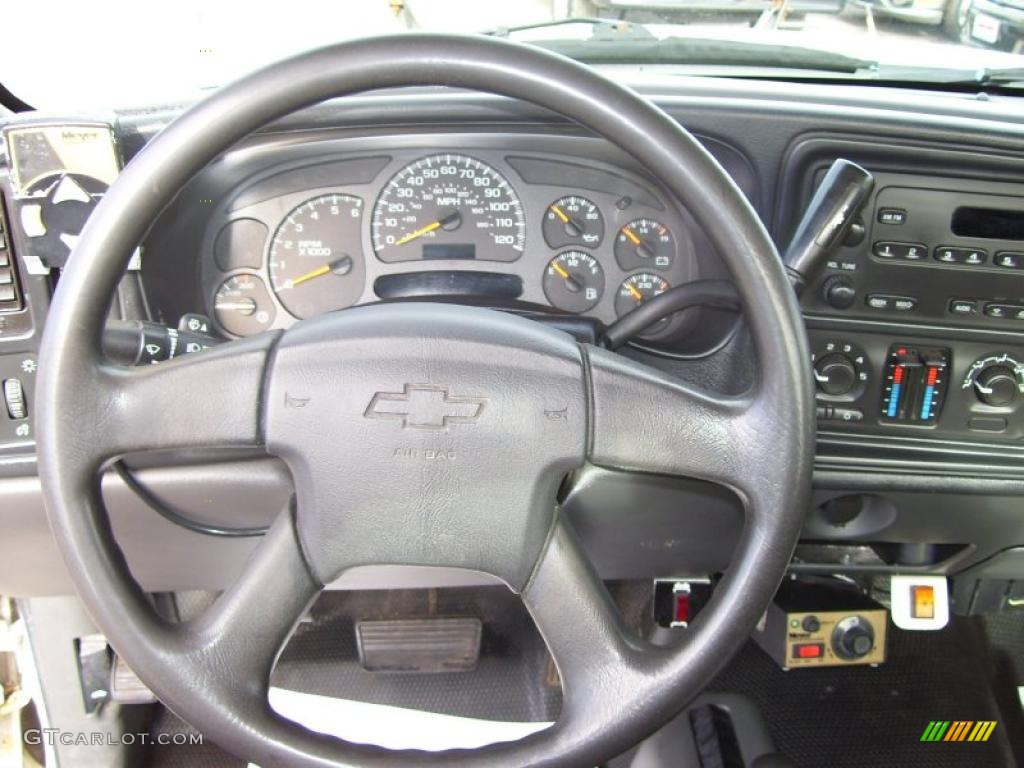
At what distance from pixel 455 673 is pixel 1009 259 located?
1.24m

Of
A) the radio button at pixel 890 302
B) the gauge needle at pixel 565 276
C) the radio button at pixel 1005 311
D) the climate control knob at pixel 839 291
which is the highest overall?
the gauge needle at pixel 565 276

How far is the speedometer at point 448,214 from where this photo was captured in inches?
54.5

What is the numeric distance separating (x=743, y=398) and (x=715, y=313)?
19.9 inches

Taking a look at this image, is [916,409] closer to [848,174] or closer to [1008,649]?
[848,174]

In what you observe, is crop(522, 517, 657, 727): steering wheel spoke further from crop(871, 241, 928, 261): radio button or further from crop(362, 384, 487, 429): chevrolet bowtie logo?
crop(871, 241, 928, 261): radio button

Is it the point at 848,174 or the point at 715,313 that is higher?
the point at 848,174

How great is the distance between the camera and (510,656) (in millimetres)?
1862

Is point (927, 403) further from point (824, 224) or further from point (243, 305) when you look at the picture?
point (243, 305)

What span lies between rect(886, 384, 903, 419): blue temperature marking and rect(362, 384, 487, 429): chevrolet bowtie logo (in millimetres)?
795

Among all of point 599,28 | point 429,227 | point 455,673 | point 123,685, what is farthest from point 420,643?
point 599,28

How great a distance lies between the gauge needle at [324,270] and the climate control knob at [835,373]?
73 centimetres

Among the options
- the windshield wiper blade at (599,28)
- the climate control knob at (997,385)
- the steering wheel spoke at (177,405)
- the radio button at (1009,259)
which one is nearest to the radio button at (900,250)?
the radio button at (1009,259)

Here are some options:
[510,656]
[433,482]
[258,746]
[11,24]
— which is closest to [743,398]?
[433,482]

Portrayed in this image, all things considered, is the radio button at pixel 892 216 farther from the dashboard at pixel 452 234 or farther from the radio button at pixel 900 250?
the dashboard at pixel 452 234
